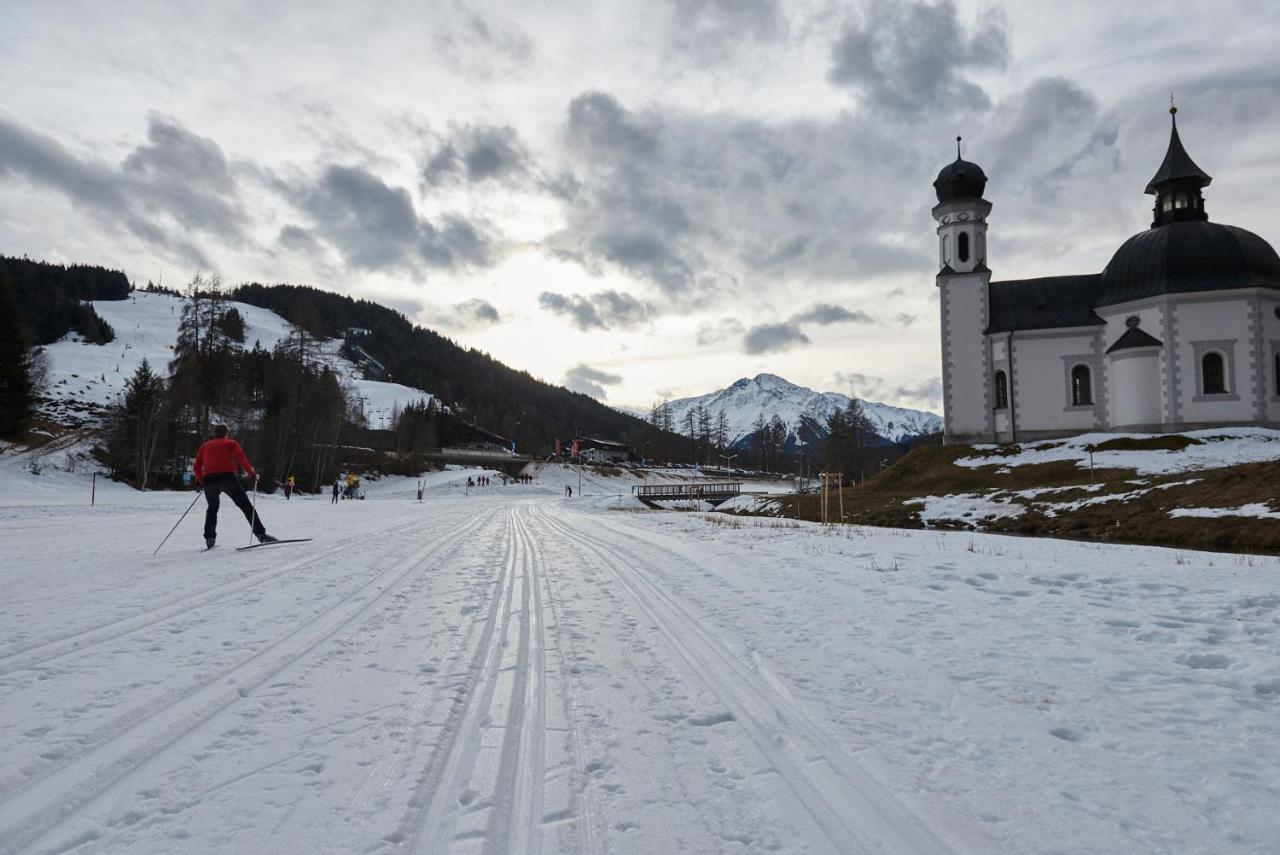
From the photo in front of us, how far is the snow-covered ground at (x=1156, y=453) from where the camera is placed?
28.1 meters

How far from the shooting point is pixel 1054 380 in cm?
3866

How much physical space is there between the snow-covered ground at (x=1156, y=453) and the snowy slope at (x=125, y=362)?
59.4m

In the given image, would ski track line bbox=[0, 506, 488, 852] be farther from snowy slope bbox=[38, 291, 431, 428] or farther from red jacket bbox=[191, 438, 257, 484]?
snowy slope bbox=[38, 291, 431, 428]

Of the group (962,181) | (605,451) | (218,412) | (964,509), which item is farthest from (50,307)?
(964,509)

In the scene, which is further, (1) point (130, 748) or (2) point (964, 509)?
(2) point (964, 509)

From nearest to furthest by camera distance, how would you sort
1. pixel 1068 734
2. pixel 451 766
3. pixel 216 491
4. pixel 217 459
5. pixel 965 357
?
pixel 451 766 → pixel 1068 734 → pixel 216 491 → pixel 217 459 → pixel 965 357

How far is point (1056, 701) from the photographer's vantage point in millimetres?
4312

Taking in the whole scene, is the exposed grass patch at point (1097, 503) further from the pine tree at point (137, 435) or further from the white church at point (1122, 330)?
the pine tree at point (137, 435)

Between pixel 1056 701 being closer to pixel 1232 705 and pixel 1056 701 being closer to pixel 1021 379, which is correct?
pixel 1232 705

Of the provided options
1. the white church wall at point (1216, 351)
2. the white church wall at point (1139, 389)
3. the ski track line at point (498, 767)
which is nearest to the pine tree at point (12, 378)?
the ski track line at point (498, 767)

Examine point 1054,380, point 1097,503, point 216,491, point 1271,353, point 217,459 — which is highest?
point 1271,353

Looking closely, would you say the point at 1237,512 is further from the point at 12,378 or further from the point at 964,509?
the point at 12,378

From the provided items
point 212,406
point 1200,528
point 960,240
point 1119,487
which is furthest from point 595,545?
point 212,406

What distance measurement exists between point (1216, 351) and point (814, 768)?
41.9 meters
